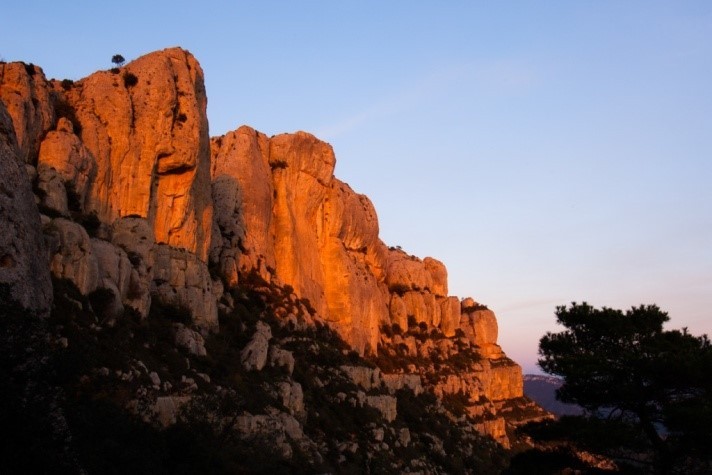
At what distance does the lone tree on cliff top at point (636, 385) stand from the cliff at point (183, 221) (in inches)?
474

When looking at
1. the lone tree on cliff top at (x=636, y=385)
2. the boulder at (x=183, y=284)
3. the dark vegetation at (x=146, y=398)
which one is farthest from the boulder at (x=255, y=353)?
the lone tree on cliff top at (x=636, y=385)

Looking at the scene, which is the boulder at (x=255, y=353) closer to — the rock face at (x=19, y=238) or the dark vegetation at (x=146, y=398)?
the dark vegetation at (x=146, y=398)

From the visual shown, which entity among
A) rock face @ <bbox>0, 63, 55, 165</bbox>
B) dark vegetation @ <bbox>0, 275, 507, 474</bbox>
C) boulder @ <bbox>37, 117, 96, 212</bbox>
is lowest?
dark vegetation @ <bbox>0, 275, 507, 474</bbox>

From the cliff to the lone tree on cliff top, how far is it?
12.0m

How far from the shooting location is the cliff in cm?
2397

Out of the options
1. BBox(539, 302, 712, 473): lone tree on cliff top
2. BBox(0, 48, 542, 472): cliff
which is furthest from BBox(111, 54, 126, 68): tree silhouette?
BBox(539, 302, 712, 473): lone tree on cliff top

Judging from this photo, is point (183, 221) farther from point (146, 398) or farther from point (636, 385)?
point (636, 385)

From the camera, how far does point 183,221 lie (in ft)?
120

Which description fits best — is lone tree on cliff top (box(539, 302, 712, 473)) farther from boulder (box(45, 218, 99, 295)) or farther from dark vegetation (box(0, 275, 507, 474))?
boulder (box(45, 218, 99, 295))

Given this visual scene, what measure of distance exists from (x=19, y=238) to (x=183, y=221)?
18939 millimetres

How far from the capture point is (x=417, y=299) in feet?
271

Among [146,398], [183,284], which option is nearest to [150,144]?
[183,284]

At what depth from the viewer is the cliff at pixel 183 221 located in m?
24.0

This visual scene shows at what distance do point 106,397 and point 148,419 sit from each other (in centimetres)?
170
